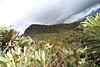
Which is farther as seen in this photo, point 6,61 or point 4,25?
point 4,25

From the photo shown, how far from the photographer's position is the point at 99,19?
7.77 m

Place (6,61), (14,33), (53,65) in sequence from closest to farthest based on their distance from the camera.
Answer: (6,61)
(53,65)
(14,33)

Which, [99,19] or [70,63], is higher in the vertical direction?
[99,19]

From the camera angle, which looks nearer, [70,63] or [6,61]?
[6,61]

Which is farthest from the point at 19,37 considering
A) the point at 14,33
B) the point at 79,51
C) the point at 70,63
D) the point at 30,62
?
the point at 30,62

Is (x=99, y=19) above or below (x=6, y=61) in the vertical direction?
above

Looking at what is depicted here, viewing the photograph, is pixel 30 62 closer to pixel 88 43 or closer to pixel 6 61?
pixel 6 61

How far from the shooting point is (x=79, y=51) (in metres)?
10.0

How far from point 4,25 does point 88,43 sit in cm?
674

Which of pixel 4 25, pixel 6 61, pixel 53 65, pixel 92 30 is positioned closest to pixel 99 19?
pixel 92 30

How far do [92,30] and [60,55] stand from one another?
1.95 m

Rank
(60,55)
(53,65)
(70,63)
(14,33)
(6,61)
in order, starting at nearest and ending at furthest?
(6,61)
(53,65)
(70,63)
(60,55)
(14,33)

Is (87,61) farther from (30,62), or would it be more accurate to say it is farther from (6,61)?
(6,61)

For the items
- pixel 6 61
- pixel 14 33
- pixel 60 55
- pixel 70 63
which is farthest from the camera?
pixel 14 33
